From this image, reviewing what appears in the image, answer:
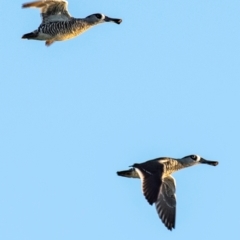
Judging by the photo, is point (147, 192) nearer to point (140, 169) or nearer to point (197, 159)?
point (140, 169)

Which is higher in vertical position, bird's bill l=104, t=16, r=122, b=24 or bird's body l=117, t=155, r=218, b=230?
bird's bill l=104, t=16, r=122, b=24

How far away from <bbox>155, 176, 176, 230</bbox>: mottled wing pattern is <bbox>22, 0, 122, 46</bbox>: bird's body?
5.54 m

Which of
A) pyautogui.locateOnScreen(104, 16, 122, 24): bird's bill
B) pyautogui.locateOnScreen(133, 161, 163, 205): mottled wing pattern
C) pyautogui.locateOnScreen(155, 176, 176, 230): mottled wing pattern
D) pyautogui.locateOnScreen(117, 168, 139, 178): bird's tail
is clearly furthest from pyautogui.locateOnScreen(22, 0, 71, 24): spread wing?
pyautogui.locateOnScreen(155, 176, 176, 230): mottled wing pattern

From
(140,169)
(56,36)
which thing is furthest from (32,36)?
(140,169)

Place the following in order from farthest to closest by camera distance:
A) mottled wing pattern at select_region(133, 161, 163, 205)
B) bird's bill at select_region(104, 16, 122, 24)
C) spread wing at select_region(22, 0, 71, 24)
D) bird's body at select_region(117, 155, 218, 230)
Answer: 1. bird's bill at select_region(104, 16, 122, 24)
2. spread wing at select_region(22, 0, 71, 24)
3. bird's body at select_region(117, 155, 218, 230)
4. mottled wing pattern at select_region(133, 161, 163, 205)

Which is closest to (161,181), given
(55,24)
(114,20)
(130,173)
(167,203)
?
(130,173)

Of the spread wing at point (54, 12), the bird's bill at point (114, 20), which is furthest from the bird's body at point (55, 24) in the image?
the bird's bill at point (114, 20)

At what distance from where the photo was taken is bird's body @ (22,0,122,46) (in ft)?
213

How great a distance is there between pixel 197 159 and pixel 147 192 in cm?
595

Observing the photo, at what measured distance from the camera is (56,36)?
64938mm

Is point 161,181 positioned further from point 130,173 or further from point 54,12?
point 54,12

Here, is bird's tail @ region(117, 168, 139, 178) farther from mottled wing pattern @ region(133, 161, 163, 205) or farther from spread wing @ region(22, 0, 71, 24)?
spread wing @ region(22, 0, 71, 24)

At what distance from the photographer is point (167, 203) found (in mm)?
64812

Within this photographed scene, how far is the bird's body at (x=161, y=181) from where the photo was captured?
62.1 m
